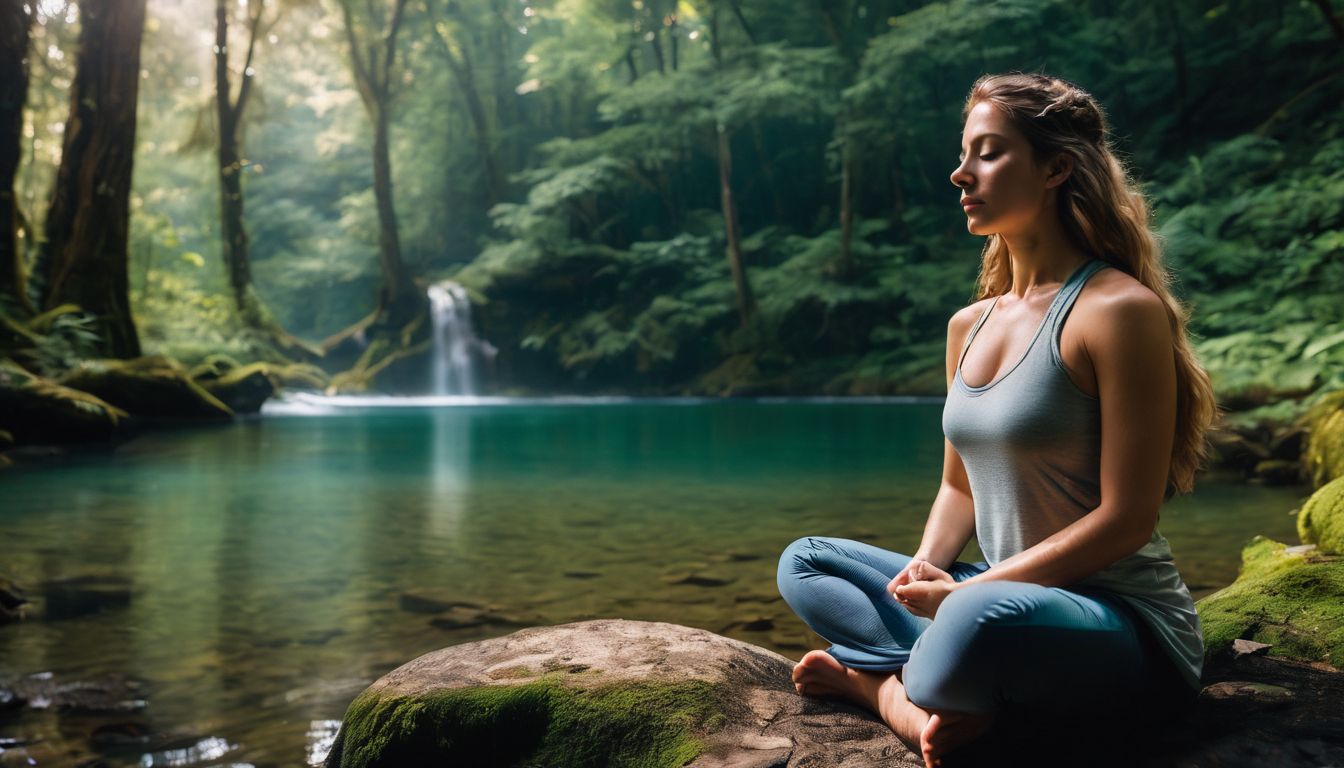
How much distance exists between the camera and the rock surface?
5.92 feet

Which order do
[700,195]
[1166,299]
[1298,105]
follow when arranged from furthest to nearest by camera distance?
[700,195]
[1298,105]
[1166,299]

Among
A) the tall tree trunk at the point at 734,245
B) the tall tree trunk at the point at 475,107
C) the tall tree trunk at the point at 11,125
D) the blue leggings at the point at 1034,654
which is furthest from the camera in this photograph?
the tall tree trunk at the point at 475,107

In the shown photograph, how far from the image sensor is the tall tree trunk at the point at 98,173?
1527 centimetres

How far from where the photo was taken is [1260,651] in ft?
8.04

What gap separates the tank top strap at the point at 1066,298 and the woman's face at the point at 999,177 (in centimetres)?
15

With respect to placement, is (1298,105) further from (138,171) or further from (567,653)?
(138,171)

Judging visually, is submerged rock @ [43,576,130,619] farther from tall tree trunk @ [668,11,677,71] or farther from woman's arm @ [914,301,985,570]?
tall tree trunk @ [668,11,677,71]

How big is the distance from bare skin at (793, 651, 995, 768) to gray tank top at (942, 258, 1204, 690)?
34 centimetres

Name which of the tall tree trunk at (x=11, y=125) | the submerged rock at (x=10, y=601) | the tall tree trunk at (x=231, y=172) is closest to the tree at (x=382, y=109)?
the tall tree trunk at (x=231, y=172)

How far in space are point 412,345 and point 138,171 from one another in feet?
51.0

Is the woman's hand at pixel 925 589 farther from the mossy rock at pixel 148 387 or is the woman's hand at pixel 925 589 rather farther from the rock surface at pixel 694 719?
the mossy rock at pixel 148 387

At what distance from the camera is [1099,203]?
77.2 inches

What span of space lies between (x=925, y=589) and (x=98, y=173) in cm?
1683

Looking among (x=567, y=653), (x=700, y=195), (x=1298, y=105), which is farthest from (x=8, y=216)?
(x=1298, y=105)
